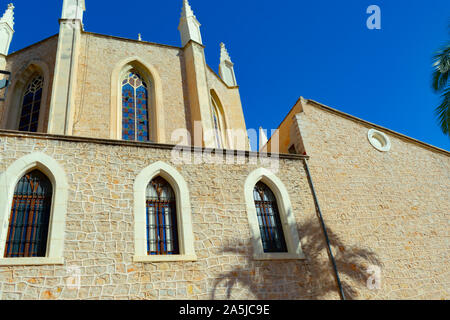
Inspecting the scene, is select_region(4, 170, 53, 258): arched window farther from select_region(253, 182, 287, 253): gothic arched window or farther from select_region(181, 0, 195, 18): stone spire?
select_region(181, 0, 195, 18): stone spire

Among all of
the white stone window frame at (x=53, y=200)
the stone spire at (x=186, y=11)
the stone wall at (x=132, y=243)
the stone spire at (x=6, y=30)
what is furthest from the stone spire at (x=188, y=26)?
the white stone window frame at (x=53, y=200)

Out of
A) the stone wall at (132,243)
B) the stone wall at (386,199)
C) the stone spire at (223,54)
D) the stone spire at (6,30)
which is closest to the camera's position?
the stone wall at (132,243)

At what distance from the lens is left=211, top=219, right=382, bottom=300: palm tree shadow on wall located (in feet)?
22.9

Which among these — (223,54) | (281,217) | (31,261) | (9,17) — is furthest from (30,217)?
(223,54)

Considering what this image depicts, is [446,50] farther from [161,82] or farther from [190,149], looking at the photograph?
[161,82]

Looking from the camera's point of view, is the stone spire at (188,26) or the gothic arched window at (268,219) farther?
the stone spire at (188,26)

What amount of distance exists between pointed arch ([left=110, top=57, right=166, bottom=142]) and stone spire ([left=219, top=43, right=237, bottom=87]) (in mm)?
4434

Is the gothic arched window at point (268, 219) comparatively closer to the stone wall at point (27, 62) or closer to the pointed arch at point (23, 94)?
the pointed arch at point (23, 94)

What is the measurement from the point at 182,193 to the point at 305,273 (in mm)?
3366

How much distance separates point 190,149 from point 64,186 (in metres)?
2.96

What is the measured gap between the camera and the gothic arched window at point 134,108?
424 inches

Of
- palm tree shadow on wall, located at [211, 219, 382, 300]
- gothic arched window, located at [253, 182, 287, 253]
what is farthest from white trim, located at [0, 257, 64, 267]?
gothic arched window, located at [253, 182, 287, 253]

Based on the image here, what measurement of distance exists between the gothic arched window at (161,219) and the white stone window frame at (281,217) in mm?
1800
